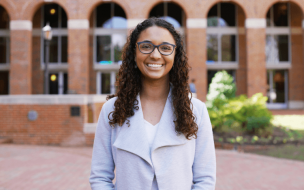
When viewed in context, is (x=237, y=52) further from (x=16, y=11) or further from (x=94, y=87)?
(x=16, y=11)

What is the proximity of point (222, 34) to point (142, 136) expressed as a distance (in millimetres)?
22064

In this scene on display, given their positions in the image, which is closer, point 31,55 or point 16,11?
point 16,11

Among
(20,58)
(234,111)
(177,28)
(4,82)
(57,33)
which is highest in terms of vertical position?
(177,28)

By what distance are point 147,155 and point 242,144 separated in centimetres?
772

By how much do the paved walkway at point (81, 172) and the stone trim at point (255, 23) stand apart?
15.1 metres

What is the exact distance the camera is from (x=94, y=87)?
22.2 m

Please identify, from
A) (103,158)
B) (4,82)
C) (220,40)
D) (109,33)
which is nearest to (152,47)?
(103,158)

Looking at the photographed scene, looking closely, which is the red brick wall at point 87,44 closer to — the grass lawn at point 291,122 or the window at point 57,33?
the window at point 57,33

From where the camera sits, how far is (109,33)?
22156 millimetres

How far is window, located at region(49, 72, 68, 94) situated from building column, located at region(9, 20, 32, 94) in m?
2.22

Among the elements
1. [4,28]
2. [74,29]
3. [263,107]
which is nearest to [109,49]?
[74,29]

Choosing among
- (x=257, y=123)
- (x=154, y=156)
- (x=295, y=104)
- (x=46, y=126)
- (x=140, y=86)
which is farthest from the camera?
(x=295, y=104)

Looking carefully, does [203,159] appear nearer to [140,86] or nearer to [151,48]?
[140,86]

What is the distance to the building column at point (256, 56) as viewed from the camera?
66.3 feet
